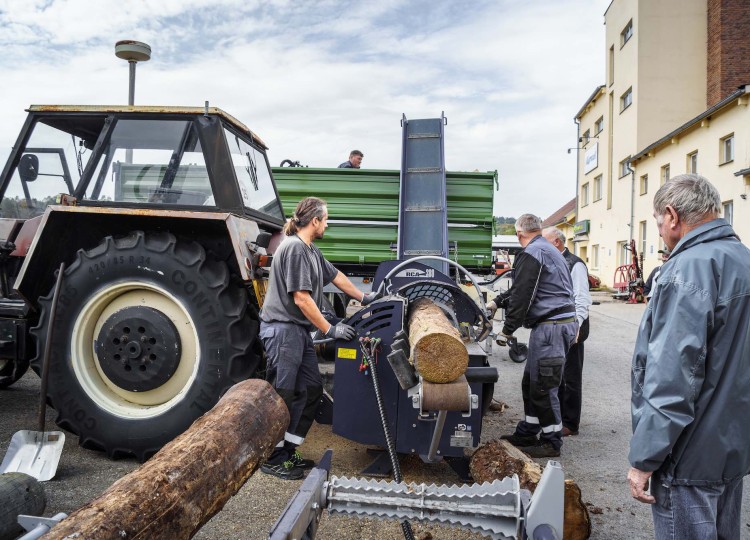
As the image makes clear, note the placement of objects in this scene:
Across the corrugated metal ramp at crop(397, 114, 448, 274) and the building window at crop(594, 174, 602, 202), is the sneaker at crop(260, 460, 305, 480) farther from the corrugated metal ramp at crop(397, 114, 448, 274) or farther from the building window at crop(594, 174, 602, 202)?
the building window at crop(594, 174, 602, 202)

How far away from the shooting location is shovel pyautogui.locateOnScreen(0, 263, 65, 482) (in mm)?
3379

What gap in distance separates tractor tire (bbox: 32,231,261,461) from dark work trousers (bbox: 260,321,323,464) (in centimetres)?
18

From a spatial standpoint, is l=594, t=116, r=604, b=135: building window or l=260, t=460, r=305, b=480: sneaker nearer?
l=260, t=460, r=305, b=480: sneaker

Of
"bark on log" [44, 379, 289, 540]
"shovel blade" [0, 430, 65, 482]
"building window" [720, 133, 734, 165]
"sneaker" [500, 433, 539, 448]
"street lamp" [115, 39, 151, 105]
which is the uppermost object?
"building window" [720, 133, 734, 165]

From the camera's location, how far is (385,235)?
814cm

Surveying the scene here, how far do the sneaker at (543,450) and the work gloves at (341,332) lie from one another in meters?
1.56

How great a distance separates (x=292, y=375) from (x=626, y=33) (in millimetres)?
24523

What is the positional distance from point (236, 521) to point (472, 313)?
76.1 inches

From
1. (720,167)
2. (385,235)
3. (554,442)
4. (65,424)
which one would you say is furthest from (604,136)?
(65,424)

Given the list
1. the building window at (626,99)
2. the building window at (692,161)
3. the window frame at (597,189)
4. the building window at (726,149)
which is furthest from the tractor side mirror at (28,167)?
the window frame at (597,189)

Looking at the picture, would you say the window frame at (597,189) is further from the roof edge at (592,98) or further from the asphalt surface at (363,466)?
the asphalt surface at (363,466)

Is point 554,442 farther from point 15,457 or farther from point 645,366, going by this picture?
point 15,457

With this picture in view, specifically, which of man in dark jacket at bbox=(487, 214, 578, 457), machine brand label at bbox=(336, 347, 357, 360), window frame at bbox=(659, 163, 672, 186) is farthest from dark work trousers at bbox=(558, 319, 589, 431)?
window frame at bbox=(659, 163, 672, 186)

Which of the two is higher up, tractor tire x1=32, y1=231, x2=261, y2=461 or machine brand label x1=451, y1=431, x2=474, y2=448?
tractor tire x1=32, y1=231, x2=261, y2=461
